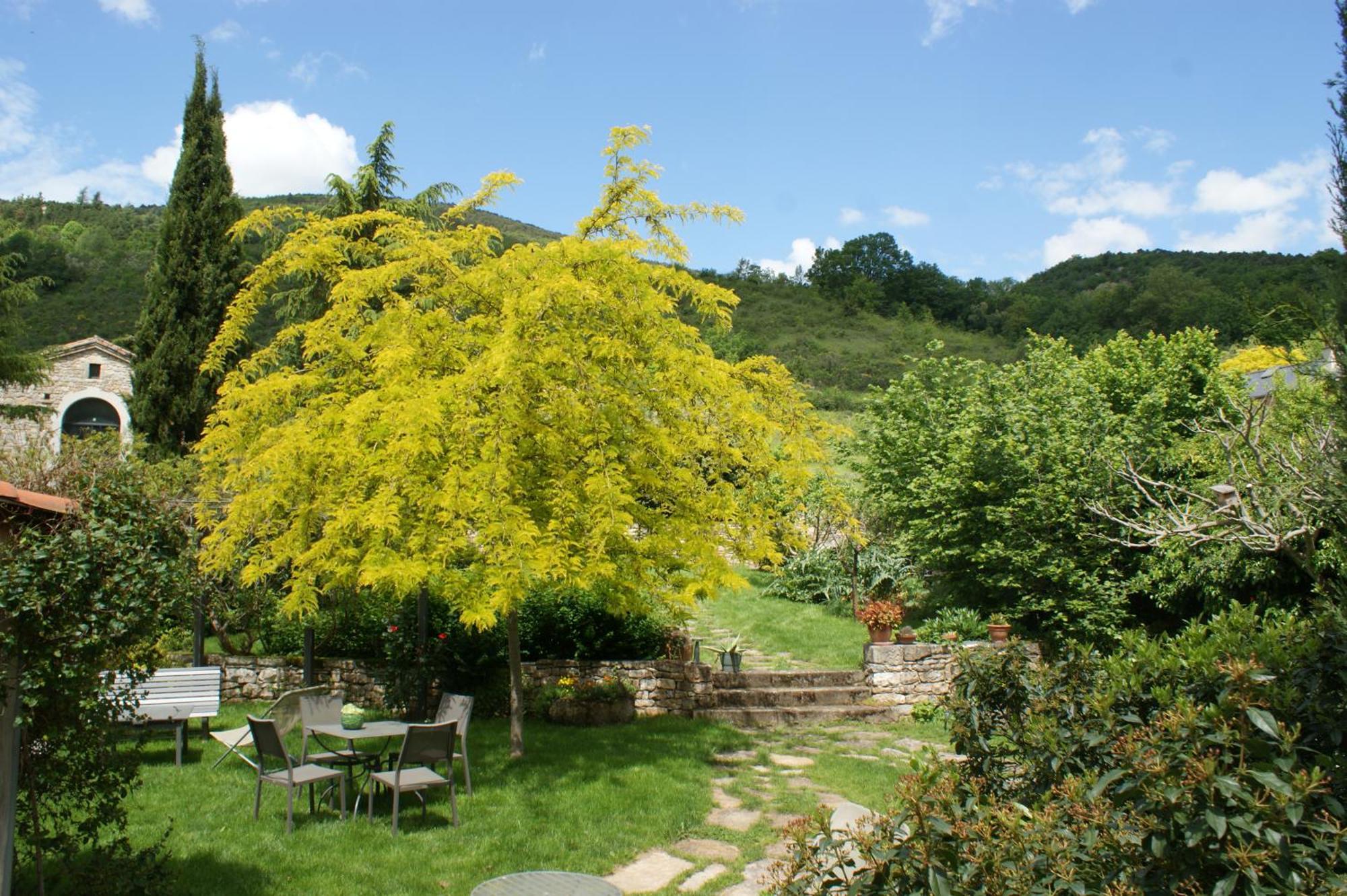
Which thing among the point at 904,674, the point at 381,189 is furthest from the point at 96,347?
the point at 904,674

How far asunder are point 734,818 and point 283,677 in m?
6.41

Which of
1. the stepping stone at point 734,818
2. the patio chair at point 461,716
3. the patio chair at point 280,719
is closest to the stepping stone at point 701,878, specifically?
the stepping stone at point 734,818

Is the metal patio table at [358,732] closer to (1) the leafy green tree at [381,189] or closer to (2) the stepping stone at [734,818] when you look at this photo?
(2) the stepping stone at [734,818]

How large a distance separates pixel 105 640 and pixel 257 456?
3.62m

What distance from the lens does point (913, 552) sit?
55.4 feet

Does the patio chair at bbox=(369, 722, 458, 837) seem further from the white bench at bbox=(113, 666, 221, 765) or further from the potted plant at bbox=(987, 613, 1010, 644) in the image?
the potted plant at bbox=(987, 613, 1010, 644)

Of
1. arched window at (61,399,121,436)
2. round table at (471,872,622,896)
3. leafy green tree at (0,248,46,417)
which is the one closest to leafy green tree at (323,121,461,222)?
leafy green tree at (0,248,46,417)

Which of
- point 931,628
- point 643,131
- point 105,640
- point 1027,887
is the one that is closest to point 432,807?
point 105,640

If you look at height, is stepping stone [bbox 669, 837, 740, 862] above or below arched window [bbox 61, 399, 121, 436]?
below

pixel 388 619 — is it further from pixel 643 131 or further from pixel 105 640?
pixel 105 640

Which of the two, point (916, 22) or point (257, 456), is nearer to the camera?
point (257, 456)

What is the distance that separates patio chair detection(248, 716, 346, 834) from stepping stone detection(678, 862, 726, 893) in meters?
2.60

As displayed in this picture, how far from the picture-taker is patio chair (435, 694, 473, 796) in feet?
23.1

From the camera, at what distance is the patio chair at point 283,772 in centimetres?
613
